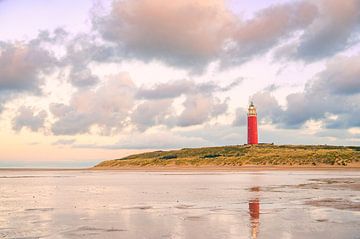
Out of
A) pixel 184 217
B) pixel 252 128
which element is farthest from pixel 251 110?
pixel 184 217

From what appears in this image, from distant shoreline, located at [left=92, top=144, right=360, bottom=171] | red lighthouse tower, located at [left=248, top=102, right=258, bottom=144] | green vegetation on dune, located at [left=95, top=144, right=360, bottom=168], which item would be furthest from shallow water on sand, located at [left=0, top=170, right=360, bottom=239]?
red lighthouse tower, located at [left=248, top=102, right=258, bottom=144]

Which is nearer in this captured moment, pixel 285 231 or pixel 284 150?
pixel 285 231

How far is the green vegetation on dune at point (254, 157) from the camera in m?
98.9

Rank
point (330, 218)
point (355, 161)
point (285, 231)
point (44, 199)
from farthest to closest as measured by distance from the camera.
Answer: point (355, 161) < point (44, 199) < point (330, 218) < point (285, 231)

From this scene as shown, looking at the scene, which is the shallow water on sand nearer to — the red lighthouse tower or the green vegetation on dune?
the green vegetation on dune

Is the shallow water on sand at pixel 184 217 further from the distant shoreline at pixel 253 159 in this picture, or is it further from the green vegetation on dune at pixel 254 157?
the green vegetation on dune at pixel 254 157

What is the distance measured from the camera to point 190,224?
18.6 m

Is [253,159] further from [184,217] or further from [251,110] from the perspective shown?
[184,217]

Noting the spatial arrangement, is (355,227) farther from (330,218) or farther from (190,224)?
(190,224)

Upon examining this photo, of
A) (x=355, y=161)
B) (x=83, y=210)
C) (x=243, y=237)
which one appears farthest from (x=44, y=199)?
(x=355, y=161)

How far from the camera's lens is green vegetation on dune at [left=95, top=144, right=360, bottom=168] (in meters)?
98.9

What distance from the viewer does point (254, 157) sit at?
361 ft

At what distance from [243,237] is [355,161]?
278ft

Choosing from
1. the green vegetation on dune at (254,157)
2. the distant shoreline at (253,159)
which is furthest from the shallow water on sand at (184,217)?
the green vegetation on dune at (254,157)
